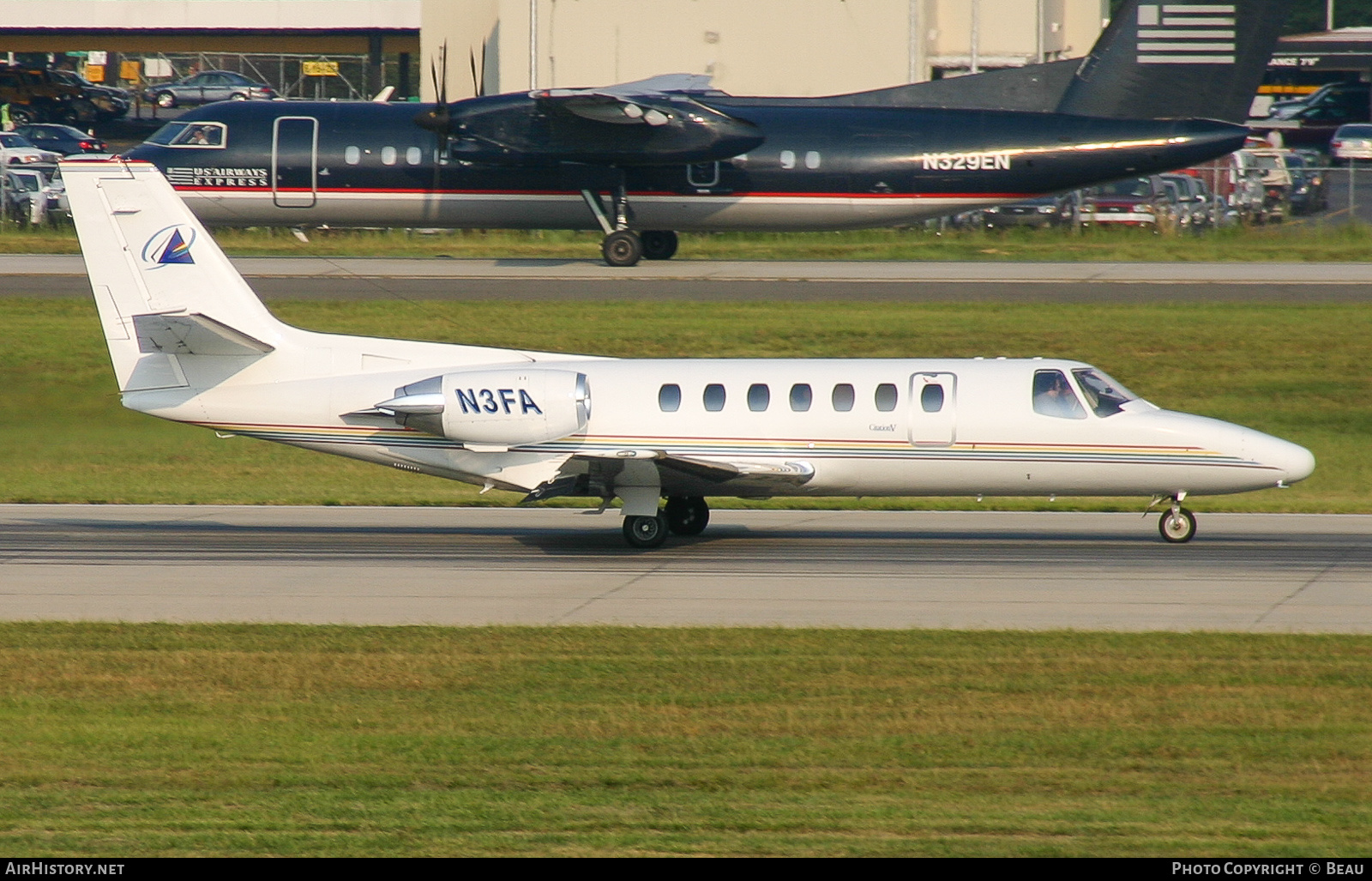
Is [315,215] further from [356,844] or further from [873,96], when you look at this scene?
[356,844]

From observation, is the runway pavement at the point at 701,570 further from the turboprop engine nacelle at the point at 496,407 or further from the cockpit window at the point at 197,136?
the cockpit window at the point at 197,136

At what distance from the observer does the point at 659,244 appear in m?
39.7

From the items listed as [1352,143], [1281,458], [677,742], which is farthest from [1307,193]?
[677,742]

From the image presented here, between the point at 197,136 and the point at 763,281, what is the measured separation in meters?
13.8

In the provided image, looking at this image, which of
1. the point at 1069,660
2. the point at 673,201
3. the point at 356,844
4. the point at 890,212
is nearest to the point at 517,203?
the point at 673,201

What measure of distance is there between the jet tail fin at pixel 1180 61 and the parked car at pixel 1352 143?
118ft

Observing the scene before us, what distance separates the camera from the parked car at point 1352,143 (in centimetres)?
6925

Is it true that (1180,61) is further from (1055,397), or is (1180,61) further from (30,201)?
(30,201)

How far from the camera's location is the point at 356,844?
954 cm

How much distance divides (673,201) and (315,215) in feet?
27.6

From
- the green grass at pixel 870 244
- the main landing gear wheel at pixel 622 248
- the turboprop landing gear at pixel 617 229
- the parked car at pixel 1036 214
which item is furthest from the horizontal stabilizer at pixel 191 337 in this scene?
the parked car at pixel 1036 214

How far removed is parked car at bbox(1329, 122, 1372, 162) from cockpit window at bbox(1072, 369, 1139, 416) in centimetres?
5487

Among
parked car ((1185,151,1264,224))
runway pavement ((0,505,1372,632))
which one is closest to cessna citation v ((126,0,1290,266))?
parked car ((1185,151,1264,224))

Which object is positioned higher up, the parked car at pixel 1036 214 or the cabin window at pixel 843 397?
the parked car at pixel 1036 214
